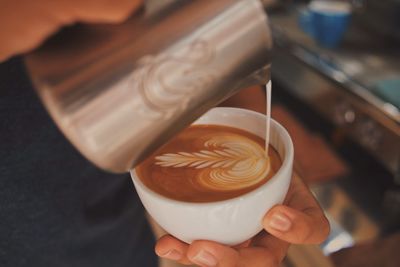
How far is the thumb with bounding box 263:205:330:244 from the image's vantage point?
52 centimetres

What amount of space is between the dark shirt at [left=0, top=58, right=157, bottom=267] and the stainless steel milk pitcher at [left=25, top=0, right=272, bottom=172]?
24 centimetres

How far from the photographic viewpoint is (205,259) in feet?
1.72

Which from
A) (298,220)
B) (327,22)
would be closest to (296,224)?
(298,220)

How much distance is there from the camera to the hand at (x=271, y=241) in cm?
52

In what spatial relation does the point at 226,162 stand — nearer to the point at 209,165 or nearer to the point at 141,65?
the point at 209,165

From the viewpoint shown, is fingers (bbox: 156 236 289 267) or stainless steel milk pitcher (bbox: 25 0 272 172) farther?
fingers (bbox: 156 236 289 267)

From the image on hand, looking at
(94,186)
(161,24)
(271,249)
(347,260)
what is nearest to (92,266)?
(94,186)

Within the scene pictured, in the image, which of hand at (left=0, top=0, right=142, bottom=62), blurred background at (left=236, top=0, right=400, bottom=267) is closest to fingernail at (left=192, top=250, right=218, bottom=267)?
hand at (left=0, top=0, right=142, bottom=62)

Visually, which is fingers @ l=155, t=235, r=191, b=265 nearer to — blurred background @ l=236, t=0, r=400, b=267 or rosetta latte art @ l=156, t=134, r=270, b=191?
rosetta latte art @ l=156, t=134, r=270, b=191

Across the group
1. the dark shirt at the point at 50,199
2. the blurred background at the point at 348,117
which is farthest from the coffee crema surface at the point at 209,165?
the blurred background at the point at 348,117

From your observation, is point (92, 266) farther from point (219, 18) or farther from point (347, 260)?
point (347, 260)

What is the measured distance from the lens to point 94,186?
72cm

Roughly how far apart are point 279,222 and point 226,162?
11 centimetres

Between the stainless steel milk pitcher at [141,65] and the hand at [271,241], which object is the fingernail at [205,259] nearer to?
the hand at [271,241]
